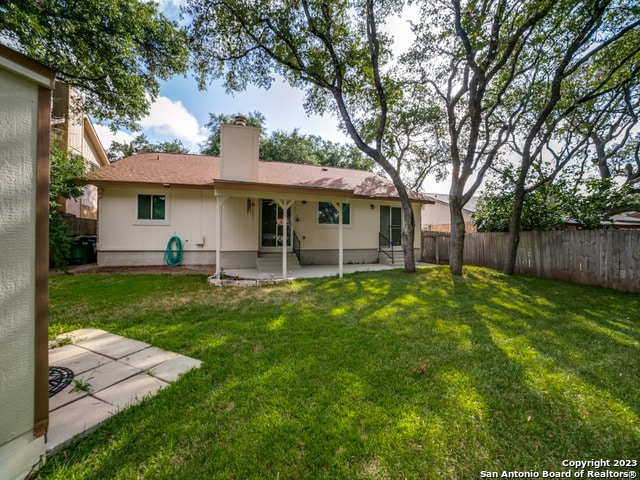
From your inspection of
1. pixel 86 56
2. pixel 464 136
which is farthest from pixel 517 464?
pixel 464 136

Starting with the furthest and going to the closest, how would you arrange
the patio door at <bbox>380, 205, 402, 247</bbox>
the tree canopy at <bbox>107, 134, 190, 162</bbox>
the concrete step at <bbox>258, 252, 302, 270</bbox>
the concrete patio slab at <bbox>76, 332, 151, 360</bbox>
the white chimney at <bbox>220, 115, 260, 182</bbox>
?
the tree canopy at <bbox>107, 134, 190, 162</bbox>
the patio door at <bbox>380, 205, 402, 247</bbox>
the white chimney at <bbox>220, 115, 260, 182</bbox>
the concrete step at <bbox>258, 252, 302, 270</bbox>
the concrete patio slab at <bbox>76, 332, 151, 360</bbox>

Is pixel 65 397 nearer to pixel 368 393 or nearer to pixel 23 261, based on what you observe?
pixel 23 261

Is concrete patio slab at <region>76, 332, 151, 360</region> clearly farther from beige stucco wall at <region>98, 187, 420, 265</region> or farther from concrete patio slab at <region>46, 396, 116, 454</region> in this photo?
beige stucco wall at <region>98, 187, 420, 265</region>

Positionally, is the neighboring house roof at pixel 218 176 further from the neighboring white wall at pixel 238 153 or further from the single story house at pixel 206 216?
the neighboring white wall at pixel 238 153

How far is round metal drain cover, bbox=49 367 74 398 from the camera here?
2355 mm

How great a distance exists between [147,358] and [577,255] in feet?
34.0

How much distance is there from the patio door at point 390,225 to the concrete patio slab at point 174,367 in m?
9.76

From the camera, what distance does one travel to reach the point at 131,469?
1.61 metres

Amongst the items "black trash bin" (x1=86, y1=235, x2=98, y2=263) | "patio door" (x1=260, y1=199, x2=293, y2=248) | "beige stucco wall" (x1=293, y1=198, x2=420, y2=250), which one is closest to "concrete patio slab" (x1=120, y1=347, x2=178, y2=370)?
"patio door" (x1=260, y1=199, x2=293, y2=248)

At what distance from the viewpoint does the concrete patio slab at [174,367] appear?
8.68 ft

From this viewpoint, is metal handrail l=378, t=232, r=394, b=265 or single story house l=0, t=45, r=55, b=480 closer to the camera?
single story house l=0, t=45, r=55, b=480

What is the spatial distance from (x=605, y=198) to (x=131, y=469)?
37.7ft

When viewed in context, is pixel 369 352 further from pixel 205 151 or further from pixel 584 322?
pixel 205 151

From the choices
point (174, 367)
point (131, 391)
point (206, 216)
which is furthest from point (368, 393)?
point (206, 216)
